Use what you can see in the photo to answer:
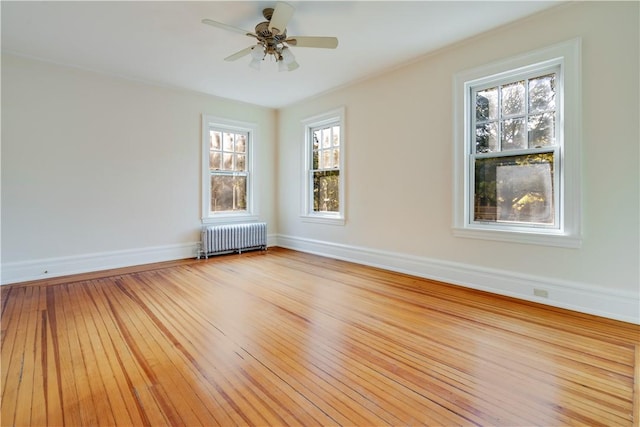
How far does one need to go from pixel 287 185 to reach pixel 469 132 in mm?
3574

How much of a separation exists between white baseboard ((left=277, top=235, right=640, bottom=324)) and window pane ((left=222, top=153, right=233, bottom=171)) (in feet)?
8.98

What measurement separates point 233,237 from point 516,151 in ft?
14.6

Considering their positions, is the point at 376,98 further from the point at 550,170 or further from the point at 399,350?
the point at 399,350

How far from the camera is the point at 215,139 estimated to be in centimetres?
564

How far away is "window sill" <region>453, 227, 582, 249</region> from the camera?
2.88 m

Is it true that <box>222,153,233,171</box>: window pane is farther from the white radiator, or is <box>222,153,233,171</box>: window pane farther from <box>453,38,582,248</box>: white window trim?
<box>453,38,582,248</box>: white window trim

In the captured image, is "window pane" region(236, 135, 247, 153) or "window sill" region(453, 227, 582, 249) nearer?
"window sill" region(453, 227, 582, 249)

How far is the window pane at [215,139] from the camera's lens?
559cm

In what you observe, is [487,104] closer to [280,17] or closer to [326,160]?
[280,17]

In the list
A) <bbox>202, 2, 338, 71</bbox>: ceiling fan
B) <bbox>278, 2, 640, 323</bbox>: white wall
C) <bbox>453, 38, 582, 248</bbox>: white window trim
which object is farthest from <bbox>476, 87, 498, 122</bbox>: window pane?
<bbox>202, 2, 338, 71</bbox>: ceiling fan

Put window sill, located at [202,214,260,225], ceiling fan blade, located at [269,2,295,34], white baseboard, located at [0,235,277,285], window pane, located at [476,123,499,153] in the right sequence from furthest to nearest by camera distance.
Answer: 1. window sill, located at [202,214,260,225]
2. white baseboard, located at [0,235,277,285]
3. window pane, located at [476,123,499,153]
4. ceiling fan blade, located at [269,2,295,34]

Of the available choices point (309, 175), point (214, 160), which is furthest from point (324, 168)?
point (214, 160)

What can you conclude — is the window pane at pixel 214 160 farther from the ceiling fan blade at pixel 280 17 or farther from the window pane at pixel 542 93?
the window pane at pixel 542 93

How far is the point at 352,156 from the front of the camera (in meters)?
4.90
